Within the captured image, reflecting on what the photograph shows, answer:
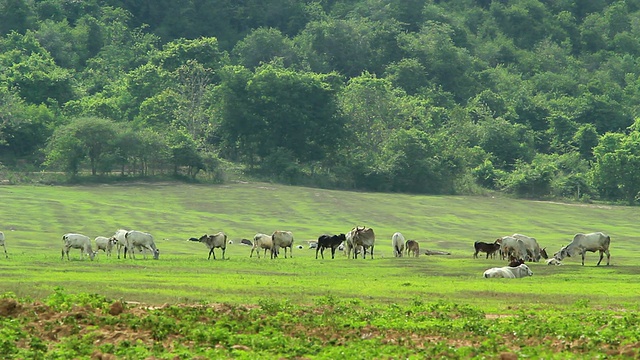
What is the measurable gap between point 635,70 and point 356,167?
51.7 meters

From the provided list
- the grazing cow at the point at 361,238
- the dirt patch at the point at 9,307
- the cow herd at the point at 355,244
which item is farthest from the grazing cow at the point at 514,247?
the dirt patch at the point at 9,307

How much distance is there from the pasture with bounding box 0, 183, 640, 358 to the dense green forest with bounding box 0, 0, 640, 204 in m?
4.84

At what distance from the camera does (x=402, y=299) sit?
2570cm

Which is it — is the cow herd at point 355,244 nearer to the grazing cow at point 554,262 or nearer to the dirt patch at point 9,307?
the grazing cow at point 554,262

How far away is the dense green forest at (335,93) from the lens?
82375mm

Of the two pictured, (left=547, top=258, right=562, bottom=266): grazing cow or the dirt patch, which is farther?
(left=547, top=258, right=562, bottom=266): grazing cow

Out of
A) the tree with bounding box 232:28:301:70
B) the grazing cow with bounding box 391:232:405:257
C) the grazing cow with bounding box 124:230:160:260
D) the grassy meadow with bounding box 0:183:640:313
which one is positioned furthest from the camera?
the tree with bounding box 232:28:301:70

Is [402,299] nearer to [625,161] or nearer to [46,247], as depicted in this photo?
[46,247]

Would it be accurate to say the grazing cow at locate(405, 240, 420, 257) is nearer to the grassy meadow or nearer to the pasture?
the pasture

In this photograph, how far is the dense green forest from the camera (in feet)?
270

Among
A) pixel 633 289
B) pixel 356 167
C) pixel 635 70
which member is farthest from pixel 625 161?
pixel 633 289

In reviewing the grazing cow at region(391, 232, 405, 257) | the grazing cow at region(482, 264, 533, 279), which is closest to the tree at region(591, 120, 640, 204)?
the grazing cow at region(391, 232, 405, 257)

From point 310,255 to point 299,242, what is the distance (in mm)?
6619

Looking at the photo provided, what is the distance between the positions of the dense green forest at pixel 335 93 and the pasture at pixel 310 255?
4.84 metres
